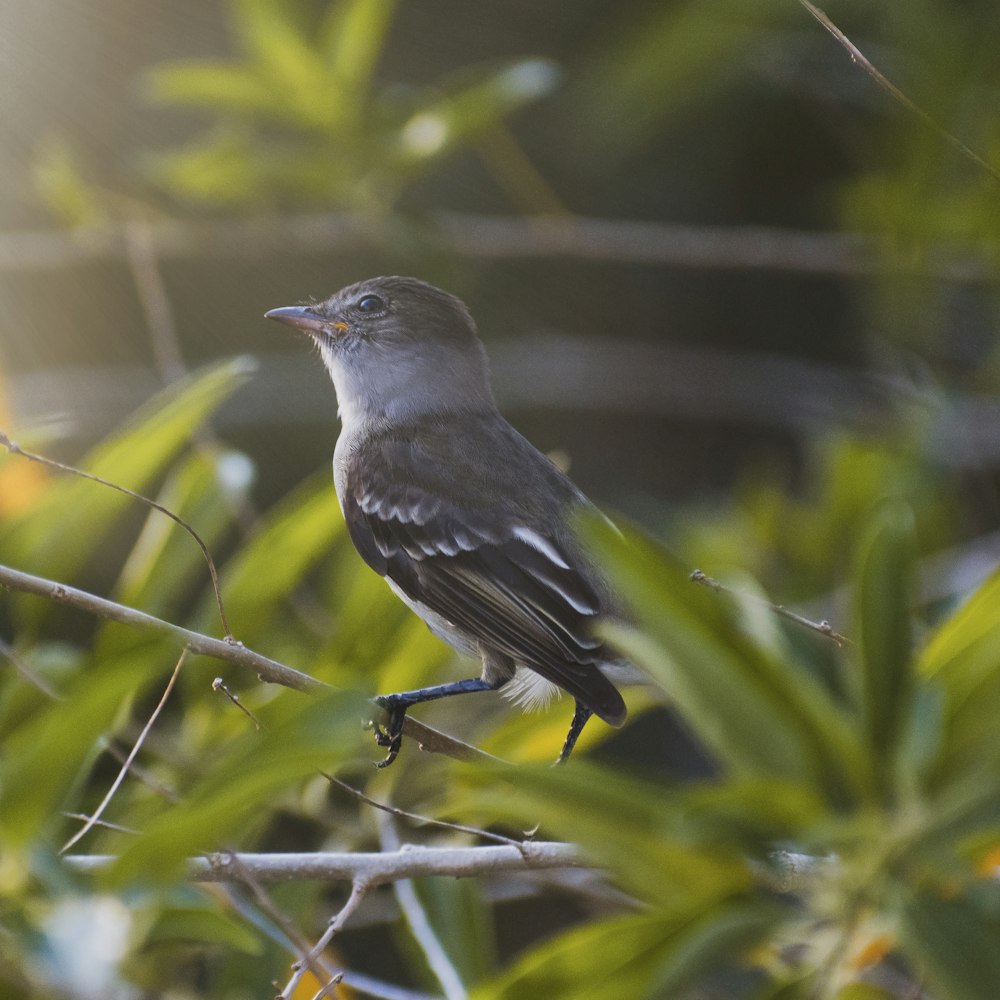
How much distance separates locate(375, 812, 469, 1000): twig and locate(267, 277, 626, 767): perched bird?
0.59 ft

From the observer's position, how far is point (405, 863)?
246 cm

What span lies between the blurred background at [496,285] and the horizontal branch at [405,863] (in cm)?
38

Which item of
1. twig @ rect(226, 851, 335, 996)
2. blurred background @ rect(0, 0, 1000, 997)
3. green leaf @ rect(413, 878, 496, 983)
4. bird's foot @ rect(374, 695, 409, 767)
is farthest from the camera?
blurred background @ rect(0, 0, 1000, 997)

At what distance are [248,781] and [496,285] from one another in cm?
518

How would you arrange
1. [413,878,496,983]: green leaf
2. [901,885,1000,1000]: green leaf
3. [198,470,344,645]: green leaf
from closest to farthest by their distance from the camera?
[901,885,1000,1000]: green leaf, [413,878,496,983]: green leaf, [198,470,344,645]: green leaf

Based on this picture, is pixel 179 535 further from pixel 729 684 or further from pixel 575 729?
pixel 729 684

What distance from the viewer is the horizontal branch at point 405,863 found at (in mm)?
2398

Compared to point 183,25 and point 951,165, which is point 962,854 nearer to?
point 951,165

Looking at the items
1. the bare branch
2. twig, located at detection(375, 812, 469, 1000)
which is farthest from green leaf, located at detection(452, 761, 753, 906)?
the bare branch

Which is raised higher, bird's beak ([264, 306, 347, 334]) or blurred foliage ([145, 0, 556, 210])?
blurred foliage ([145, 0, 556, 210])

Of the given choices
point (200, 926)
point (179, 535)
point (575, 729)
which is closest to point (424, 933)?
point (575, 729)

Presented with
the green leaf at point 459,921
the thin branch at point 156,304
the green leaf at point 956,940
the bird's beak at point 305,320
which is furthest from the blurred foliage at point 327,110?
the green leaf at point 956,940

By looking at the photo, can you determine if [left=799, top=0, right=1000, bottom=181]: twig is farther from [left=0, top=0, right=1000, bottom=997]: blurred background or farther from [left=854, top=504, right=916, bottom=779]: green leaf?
[left=0, top=0, right=1000, bottom=997]: blurred background

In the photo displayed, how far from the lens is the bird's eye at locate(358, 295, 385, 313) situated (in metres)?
4.38
